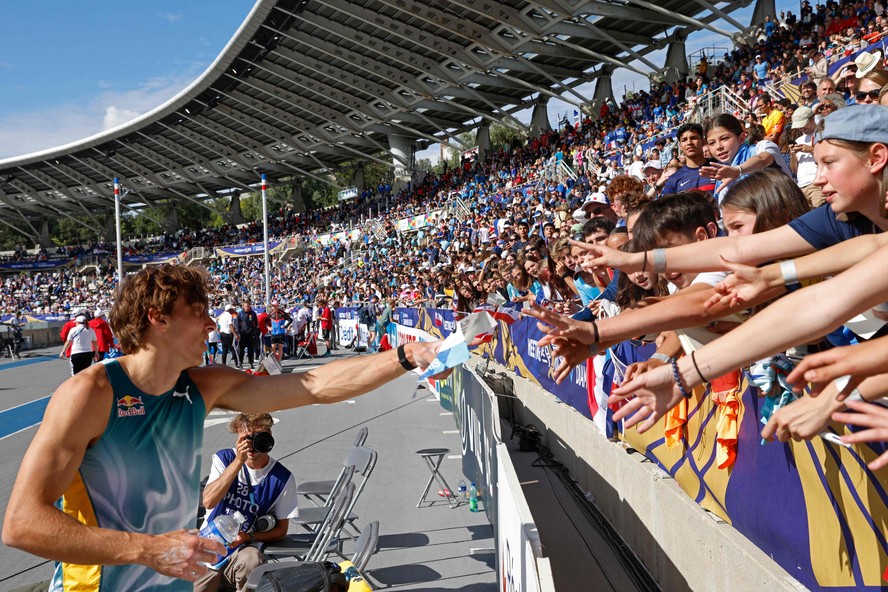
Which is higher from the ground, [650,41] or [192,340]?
[650,41]

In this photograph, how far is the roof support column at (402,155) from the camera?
1796 inches

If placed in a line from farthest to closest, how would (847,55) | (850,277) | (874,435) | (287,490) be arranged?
(847,55) < (287,490) < (850,277) < (874,435)

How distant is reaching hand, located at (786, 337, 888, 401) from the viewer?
1795 mm

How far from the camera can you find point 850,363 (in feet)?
5.89

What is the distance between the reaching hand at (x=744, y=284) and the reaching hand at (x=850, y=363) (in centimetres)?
57

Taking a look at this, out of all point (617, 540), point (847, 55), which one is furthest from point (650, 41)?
point (617, 540)

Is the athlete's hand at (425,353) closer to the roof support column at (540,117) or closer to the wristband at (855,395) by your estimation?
the wristband at (855,395)

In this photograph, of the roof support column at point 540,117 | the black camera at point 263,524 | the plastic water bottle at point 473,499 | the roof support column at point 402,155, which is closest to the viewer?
the black camera at point 263,524

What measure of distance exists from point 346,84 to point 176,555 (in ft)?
128

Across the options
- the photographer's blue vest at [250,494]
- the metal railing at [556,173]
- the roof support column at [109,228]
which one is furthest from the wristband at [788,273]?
the roof support column at [109,228]

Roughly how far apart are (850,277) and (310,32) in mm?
37516

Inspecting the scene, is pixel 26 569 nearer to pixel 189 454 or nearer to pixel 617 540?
pixel 189 454

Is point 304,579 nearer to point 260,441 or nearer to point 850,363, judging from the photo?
point 260,441

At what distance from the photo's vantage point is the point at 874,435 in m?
1.72
